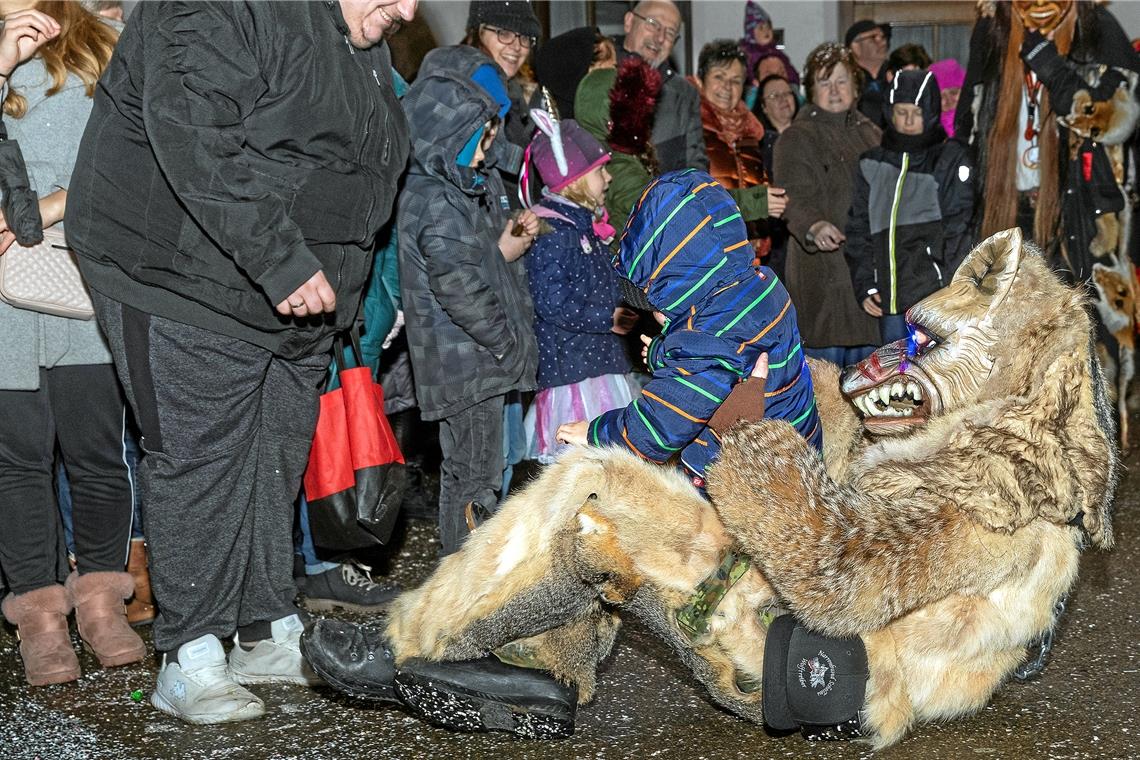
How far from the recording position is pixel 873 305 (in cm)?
576

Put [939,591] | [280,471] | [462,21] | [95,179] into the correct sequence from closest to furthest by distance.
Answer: [939,591], [95,179], [280,471], [462,21]

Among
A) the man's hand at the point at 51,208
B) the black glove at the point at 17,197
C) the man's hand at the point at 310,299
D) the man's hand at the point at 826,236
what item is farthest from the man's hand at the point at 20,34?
the man's hand at the point at 826,236

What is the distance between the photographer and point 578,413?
4762 millimetres

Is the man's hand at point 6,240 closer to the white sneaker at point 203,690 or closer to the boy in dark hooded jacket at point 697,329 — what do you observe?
the white sneaker at point 203,690

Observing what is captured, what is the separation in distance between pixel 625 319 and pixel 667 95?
5.73 ft

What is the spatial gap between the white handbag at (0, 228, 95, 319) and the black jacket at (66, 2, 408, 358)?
1.61 ft

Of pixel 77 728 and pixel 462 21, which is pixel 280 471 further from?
pixel 462 21

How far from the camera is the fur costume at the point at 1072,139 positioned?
5.71 meters

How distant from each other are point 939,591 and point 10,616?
2.64 m

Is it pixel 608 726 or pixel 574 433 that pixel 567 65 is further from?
pixel 608 726

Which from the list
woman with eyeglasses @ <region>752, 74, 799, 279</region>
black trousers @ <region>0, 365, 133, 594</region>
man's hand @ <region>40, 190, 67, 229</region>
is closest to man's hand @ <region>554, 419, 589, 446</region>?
black trousers @ <region>0, 365, 133, 594</region>

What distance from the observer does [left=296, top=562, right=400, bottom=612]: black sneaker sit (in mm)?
4086

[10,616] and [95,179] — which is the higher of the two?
[95,179]

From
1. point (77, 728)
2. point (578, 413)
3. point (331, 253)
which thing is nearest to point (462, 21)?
point (578, 413)
